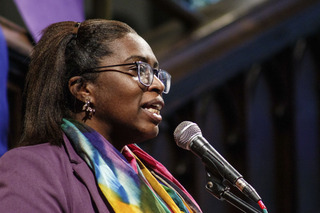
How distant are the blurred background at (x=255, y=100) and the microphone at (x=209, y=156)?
2.45m

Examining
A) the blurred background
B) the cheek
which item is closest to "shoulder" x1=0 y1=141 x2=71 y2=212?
the cheek

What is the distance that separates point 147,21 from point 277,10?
2807 mm

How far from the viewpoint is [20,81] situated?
10.0ft

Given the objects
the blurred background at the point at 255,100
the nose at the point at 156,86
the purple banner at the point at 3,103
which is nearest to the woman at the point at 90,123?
the nose at the point at 156,86

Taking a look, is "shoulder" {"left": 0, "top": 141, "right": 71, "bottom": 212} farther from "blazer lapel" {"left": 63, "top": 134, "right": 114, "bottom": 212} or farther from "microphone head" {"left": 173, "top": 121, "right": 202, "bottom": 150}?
"microphone head" {"left": 173, "top": 121, "right": 202, "bottom": 150}

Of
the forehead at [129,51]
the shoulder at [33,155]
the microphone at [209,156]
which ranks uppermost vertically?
the forehead at [129,51]

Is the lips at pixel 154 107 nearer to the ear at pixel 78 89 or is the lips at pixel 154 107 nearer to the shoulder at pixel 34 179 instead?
the ear at pixel 78 89

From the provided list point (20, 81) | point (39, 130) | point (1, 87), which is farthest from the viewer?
point (20, 81)

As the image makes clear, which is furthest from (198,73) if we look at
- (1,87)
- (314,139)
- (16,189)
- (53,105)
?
(16,189)

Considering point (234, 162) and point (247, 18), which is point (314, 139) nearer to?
point (234, 162)

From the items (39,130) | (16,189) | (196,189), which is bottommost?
(196,189)

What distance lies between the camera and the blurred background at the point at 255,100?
4.32m

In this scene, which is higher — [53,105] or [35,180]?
[53,105]

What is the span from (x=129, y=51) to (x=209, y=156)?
1.36 feet
